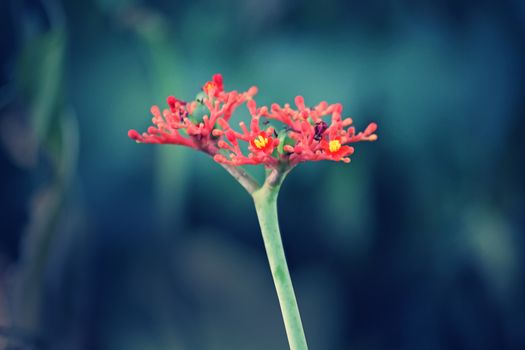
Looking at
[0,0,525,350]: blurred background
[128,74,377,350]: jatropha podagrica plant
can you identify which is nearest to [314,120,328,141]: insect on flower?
[128,74,377,350]: jatropha podagrica plant

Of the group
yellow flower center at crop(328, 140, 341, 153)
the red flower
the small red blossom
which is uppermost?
the red flower

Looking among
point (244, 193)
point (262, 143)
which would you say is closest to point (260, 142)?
point (262, 143)

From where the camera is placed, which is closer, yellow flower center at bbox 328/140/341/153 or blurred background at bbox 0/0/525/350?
yellow flower center at bbox 328/140/341/153

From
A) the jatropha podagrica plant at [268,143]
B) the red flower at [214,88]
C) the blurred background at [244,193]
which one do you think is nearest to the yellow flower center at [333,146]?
the jatropha podagrica plant at [268,143]

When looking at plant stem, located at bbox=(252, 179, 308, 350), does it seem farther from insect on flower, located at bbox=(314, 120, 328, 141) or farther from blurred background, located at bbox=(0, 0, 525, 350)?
blurred background, located at bbox=(0, 0, 525, 350)

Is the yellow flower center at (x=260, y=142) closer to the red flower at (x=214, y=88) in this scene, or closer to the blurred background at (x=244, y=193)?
the red flower at (x=214, y=88)

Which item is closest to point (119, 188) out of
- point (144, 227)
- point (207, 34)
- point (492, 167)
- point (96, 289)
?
point (144, 227)
